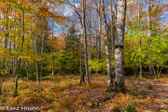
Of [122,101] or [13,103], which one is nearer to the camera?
[122,101]

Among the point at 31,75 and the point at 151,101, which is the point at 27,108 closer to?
the point at 151,101

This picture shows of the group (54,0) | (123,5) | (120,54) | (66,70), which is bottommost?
(66,70)

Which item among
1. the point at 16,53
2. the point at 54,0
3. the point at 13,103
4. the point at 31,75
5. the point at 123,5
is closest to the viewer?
the point at 13,103

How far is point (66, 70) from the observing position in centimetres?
1606

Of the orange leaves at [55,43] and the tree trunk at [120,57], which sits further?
the orange leaves at [55,43]

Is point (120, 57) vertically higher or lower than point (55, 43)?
lower

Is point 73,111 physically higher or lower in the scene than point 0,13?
lower

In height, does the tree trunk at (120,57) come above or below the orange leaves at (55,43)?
below

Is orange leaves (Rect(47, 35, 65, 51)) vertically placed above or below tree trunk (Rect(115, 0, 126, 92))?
above

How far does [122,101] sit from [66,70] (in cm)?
1344

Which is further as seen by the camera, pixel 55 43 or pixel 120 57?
pixel 55 43

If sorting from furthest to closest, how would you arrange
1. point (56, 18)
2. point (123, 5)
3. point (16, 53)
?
point (56, 18) < point (16, 53) < point (123, 5)

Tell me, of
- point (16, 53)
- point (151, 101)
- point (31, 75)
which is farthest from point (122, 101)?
point (31, 75)

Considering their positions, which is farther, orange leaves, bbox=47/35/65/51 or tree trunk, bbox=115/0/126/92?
orange leaves, bbox=47/35/65/51
